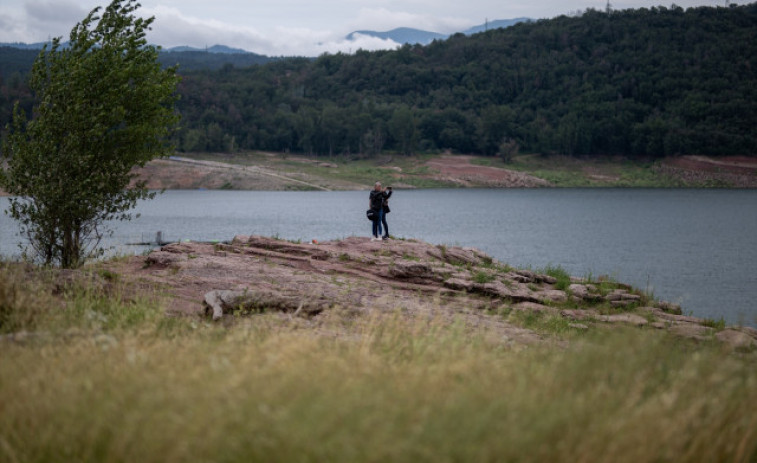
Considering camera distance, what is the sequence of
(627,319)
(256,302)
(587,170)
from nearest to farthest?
(256,302) → (627,319) → (587,170)

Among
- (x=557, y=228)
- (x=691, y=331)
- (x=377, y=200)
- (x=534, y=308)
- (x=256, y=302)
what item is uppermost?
(x=377, y=200)

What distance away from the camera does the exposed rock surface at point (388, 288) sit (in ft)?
46.3

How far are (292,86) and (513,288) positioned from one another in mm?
180226

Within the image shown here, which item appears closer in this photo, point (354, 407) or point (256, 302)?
point (354, 407)

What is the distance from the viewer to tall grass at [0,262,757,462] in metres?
4.91

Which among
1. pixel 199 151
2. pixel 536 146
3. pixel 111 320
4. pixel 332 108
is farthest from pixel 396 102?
pixel 111 320

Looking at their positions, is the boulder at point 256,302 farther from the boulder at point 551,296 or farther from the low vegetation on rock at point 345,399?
the boulder at point 551,296

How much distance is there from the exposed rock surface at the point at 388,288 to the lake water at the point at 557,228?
4.35 meters

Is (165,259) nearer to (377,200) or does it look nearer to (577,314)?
(377,200)

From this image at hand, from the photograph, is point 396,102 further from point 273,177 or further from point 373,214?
point 373,214

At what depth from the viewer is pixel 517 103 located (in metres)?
178

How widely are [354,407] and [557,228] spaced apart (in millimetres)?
60703

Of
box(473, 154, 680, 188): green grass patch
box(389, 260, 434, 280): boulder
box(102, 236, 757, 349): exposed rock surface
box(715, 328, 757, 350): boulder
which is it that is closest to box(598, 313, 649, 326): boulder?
box(102, 236, 757, 349): exposed rock surface

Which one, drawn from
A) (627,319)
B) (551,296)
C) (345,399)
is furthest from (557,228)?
(345,399)
